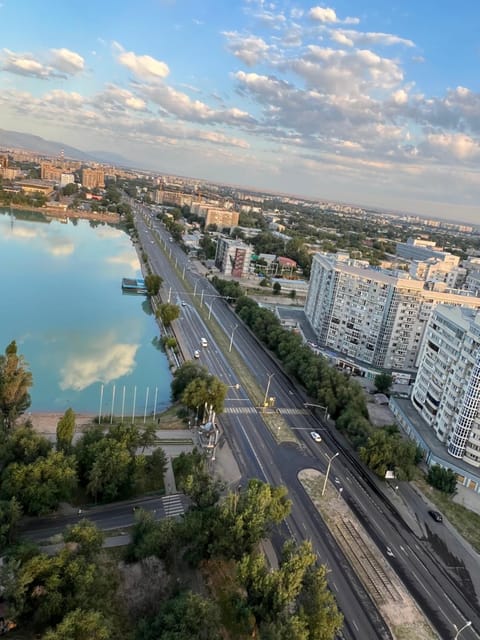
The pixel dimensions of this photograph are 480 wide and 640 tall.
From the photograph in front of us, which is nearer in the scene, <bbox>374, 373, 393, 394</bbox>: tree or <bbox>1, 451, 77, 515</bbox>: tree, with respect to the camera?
<bbox>1, 451, 77, 515</bbox>: tree

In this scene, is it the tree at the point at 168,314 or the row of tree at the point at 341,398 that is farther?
the tree at the point at 168,314

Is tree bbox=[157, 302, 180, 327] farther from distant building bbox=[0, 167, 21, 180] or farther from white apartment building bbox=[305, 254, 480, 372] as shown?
distant building bbox=[0, 167, 21, 180]

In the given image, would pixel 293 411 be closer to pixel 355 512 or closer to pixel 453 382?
pixel 355 512

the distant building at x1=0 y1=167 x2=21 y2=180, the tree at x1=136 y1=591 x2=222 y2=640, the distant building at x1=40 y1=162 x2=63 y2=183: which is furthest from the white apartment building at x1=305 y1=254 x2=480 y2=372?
the distant building at x1=40 y1=162 x2=63 y2=183

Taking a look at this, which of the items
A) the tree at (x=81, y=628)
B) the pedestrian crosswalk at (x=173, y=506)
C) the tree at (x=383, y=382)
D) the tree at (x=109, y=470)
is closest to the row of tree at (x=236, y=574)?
the tree at (x=81, y=628)

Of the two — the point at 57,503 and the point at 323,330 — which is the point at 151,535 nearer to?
the point at 57,503

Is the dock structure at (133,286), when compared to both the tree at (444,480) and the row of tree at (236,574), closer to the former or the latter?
the row of tree at (236,574)

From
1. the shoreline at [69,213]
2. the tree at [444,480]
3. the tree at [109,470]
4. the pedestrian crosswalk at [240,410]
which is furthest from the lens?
the shoreline at [69,213]
